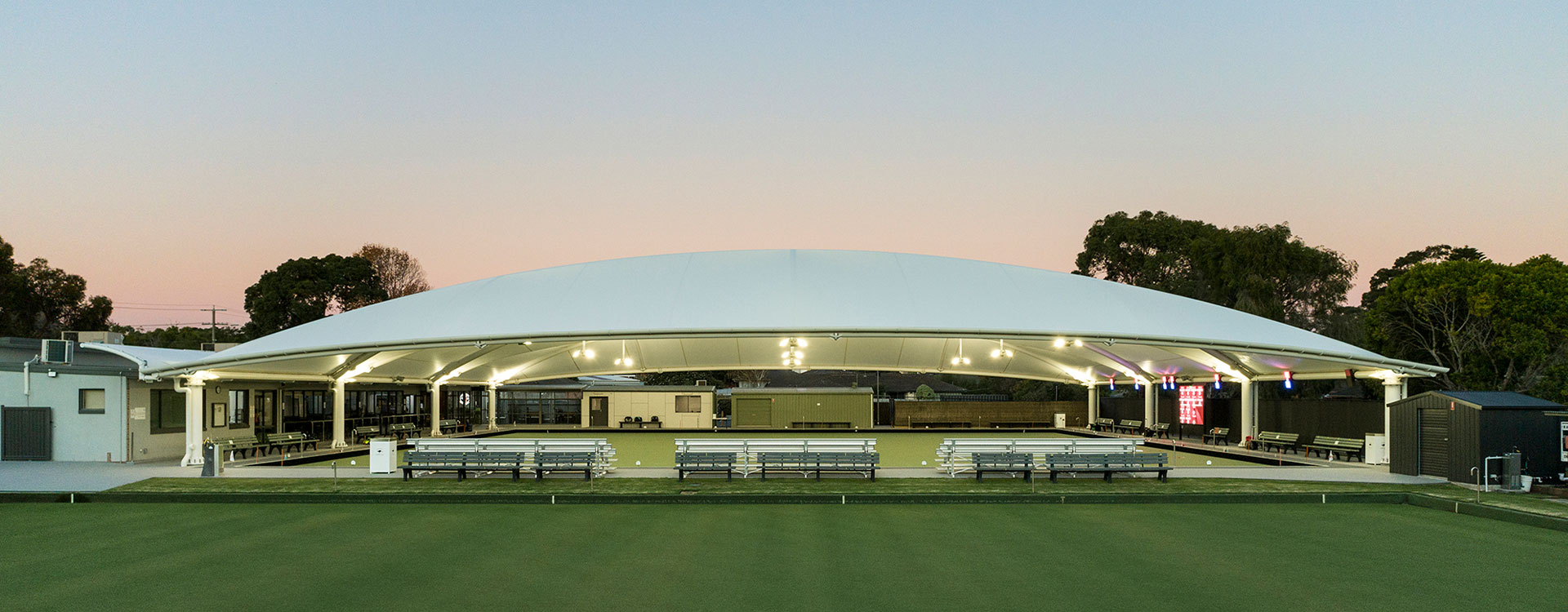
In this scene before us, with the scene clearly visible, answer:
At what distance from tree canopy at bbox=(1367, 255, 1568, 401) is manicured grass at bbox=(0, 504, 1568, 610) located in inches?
786

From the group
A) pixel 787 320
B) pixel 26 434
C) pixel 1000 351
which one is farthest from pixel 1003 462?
pixel 26 434

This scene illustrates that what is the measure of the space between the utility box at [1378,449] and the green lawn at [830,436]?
252 cm

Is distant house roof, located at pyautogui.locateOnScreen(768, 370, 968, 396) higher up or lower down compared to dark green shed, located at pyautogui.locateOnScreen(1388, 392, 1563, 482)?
lower down

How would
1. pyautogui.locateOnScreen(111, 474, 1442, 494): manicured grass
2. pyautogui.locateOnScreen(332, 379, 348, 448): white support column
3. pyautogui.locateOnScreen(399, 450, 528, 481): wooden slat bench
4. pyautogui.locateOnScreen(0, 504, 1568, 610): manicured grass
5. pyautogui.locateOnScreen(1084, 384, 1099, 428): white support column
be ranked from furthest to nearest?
pyautogui.locateOnScreen(1084, 384, 1099, 428): white support column < pyautogui.locateOnScreen(332, 379, 348, 448): white support column < pyautogui.locateOnScreen(399, 450, 528, 481): wooden slat bench < pyautogui.locateOnScreen(111, 474, 1442, 494): manicured grass < pyautogui.locateOnScreen(0, 504, 1568, 610): manicured grass

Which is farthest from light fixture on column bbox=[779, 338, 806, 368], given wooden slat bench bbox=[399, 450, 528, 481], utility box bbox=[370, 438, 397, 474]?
utility box bbox=[370, 438, 397, 474]

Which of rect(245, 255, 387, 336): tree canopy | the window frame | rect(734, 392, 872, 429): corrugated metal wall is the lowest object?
rect(734, 392, 872, 429): corrugated metal wall

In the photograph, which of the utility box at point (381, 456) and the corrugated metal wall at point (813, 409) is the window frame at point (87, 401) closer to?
the utility box at point (381, 456)

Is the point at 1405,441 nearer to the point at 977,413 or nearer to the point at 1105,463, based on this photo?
the point at 1105,463

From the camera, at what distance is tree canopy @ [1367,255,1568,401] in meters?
27.9

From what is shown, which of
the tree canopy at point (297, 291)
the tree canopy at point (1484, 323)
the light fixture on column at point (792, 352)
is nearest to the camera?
the light fixture on column at point (792, 352)

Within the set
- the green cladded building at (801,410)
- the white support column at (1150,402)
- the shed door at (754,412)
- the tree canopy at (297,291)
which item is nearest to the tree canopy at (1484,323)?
the white support column at (1150,402)

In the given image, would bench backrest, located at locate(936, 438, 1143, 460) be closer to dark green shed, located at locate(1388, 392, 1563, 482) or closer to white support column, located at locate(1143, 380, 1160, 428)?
dark green shed, located at locate(1388, 392, 1563, 482)

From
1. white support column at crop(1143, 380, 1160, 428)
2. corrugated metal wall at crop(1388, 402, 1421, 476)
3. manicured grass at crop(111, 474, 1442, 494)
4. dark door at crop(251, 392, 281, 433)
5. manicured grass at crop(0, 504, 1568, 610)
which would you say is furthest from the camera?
white support column at crop(1143, 380, 1160, 428)

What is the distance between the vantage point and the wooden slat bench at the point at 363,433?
27066mm
